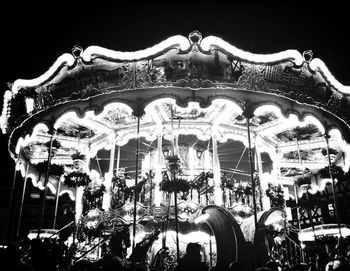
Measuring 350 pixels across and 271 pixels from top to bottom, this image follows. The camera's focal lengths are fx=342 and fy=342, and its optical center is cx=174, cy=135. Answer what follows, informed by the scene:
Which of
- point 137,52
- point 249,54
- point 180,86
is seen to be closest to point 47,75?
point 137,52

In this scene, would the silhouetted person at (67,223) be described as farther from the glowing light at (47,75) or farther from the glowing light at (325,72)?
the glowing light at (325,72)

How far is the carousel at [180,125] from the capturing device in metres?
8.87

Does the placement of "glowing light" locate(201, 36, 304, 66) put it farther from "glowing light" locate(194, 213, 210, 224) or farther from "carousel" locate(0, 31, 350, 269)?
"glowing light" locate(194, 213, 210, 224)

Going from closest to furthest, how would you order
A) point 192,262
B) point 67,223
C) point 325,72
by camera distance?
point 192,262
point 325,72
point 67,223

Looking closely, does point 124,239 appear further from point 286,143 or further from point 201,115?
point 286,143

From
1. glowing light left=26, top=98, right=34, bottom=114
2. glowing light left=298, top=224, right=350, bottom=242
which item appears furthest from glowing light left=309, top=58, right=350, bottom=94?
glowing light left=26, top=98, right=34, bottom=114

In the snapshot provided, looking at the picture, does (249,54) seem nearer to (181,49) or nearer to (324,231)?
(181,49)

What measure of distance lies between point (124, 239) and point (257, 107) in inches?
197

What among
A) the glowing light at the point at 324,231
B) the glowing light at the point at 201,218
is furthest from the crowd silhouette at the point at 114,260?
the glowing light at the point at 324,231

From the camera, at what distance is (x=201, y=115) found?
12758 millimetres

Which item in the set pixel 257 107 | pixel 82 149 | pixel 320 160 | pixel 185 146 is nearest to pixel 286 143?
pixel 320 160

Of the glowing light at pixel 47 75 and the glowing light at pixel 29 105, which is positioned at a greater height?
the glowing light at pixel 47 75

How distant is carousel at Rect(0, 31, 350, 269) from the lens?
8867mm

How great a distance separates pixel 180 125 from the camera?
44.0 feet
